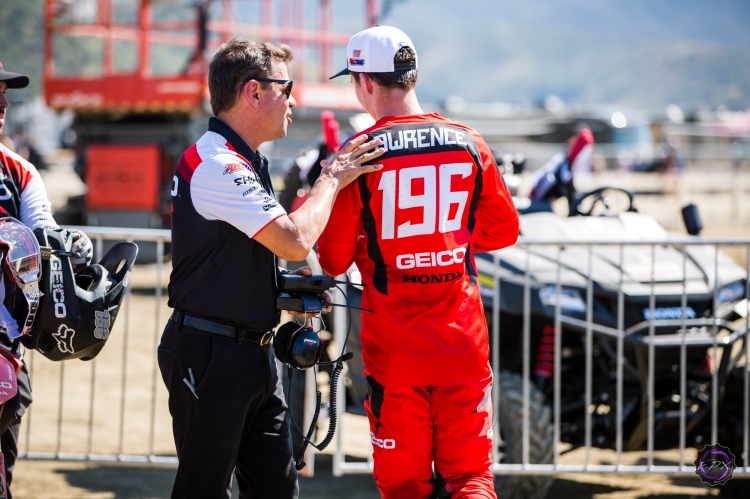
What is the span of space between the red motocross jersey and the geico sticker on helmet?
78 cm

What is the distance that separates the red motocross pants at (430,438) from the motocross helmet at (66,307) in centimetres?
102

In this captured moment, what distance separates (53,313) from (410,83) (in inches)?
57.0

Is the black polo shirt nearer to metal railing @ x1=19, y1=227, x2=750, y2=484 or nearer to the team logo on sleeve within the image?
the team logo on sleeve

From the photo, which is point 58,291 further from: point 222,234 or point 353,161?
point 353,161

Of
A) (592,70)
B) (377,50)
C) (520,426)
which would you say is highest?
(592,70)

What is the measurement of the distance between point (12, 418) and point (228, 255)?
1.02 m

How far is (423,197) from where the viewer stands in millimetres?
2951

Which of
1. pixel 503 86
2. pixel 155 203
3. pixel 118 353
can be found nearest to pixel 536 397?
pixel 118 353

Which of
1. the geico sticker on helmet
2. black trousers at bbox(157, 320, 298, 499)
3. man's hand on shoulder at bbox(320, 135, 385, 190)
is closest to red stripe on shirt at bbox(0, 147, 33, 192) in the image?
the geico sticker on helmet

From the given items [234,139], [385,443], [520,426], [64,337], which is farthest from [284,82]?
[520,426]

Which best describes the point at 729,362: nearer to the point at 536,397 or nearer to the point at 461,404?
the point at 536,397

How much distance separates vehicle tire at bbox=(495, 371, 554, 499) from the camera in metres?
4.61

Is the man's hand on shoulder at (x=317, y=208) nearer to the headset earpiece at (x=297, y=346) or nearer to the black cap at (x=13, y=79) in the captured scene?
the headset earpiece at (x=297, y=346)

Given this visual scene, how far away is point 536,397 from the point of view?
4.62 m
